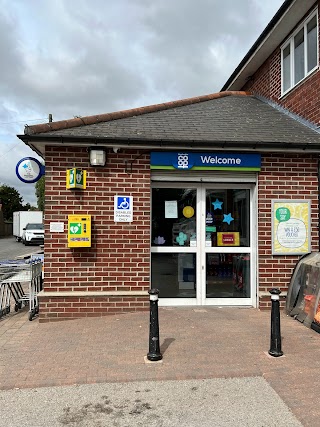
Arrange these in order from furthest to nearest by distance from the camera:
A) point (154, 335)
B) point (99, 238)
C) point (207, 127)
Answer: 1. point (207, 127)
2. point (99, 238)
3. point (154, 335)

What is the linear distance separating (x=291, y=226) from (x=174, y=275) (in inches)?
89.4

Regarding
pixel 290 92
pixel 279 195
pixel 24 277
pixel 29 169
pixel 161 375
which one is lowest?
pixel 161 375

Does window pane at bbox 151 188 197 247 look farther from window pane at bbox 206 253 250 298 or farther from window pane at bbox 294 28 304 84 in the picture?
window pane at bbox 294 28 304 84

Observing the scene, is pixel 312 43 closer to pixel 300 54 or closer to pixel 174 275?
pixel 300 54

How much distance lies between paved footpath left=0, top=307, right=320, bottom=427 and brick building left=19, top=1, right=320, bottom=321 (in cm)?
90

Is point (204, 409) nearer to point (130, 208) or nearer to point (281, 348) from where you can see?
point (281, 348)

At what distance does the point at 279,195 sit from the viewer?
23.4 ft

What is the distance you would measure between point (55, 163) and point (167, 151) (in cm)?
→ 190

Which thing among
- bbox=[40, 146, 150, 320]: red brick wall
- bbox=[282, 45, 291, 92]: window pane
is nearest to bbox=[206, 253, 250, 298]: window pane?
bbox=[40, 146, 150, 320]: red brick wall

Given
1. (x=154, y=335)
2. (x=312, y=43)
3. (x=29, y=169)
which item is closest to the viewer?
(x=154, y=335)

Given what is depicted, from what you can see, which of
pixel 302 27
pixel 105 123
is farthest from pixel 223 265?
pixel 302 27

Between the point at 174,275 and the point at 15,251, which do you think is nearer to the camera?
the point at 174,275

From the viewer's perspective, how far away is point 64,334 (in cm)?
577

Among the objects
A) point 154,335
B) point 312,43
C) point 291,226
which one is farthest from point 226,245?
point 312,43
